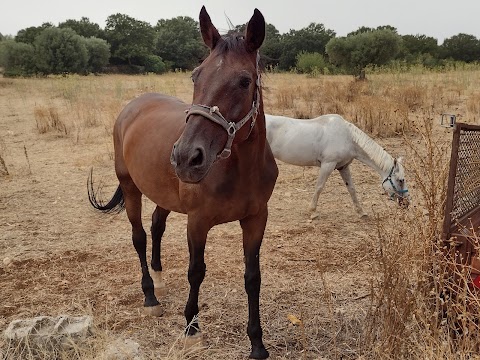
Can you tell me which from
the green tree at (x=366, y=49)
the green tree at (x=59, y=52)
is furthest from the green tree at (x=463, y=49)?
the green tree at (x=59, y=52)

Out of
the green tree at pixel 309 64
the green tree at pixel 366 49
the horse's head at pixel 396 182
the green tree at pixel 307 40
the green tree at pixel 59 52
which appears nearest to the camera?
the horse's head at pixel 396 182

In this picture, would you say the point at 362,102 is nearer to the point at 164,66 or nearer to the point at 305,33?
the point at 305,33

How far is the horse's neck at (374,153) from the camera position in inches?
203

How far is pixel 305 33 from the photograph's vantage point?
33.6 m

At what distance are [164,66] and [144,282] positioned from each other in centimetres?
3563

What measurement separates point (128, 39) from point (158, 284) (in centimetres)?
4287

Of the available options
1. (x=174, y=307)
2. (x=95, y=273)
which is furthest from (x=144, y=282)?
(x=95, y=273)

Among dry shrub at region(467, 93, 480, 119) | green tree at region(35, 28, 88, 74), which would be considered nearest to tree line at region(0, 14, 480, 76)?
green tree at region(35, 28, 88, 74)

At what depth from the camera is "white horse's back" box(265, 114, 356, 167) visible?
17.5 ft

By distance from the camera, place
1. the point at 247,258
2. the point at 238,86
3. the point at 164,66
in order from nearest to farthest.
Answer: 1. the point at 238,86
2. the point at 247,258
3. the point at 164,66

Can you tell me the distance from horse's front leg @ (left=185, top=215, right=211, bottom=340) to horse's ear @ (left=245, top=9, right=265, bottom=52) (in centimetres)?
99

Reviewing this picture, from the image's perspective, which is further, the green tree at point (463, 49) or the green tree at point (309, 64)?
the green tree at point (463, 49)

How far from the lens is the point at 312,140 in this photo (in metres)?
5.46

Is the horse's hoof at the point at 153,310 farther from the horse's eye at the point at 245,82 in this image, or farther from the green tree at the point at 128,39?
the green tree at the point at 128,39
